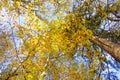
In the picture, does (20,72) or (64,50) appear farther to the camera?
(64,50)

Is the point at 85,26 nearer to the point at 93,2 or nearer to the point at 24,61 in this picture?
the point at 93,2

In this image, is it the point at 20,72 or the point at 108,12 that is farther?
the point at 108,12

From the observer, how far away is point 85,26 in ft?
35.4

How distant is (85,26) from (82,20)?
12.2 inches

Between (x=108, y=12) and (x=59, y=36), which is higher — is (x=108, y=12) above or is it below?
above

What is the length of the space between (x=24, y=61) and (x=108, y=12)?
15.2 feet

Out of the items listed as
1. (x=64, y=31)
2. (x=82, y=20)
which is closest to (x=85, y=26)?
(x=82, y=20)

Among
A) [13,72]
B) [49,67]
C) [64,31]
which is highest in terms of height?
[64,31]

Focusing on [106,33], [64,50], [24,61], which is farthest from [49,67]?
[106,33]

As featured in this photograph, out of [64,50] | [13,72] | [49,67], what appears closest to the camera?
[13,72]

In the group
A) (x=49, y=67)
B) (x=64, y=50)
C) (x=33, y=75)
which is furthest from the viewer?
(x=64, y=50)

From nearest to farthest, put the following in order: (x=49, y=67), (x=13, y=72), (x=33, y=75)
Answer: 1. (x=13, y=72)
2. (x=33, y=75)
3. (x=49, y=67)

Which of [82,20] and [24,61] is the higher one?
[82,20]

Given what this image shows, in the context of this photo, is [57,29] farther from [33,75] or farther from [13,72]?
[13,72]
